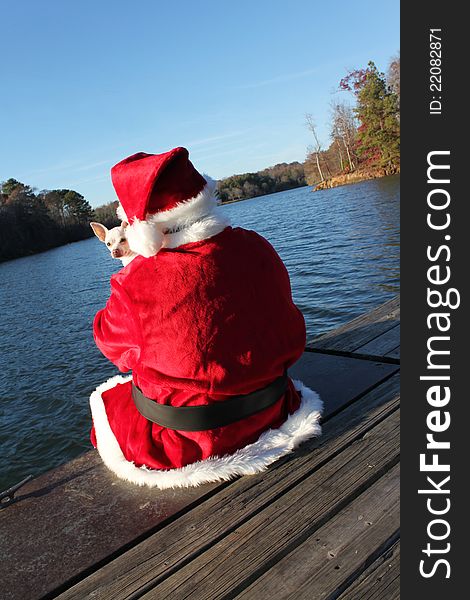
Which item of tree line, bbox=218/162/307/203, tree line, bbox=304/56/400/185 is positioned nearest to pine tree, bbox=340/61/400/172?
tree line, bbox=304/56/400/185

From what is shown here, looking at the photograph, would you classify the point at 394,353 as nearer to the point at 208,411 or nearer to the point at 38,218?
the point at 208,411

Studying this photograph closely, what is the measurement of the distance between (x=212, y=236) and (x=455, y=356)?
1.08m

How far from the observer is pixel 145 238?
6.08 feet

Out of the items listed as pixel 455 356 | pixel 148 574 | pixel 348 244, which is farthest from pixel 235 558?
pixel 348 244

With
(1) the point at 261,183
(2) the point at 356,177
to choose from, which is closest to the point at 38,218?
(2) the point at 356,177

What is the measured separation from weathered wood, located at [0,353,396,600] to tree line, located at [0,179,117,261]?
59764 millimetres

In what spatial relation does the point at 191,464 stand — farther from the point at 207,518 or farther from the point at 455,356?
the point at 455,356

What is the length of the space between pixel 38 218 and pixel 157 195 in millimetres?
68243

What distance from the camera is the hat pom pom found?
72.9 inches

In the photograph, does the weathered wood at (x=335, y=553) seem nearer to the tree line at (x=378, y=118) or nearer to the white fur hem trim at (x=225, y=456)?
the white fur hem trim at (x=225, y=456)

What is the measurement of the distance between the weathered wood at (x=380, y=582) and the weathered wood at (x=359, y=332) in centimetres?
202

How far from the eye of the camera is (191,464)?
6.89 ft

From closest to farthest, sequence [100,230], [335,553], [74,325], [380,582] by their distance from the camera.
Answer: [380,582] → [335,553] → [100,230] → [74,325]

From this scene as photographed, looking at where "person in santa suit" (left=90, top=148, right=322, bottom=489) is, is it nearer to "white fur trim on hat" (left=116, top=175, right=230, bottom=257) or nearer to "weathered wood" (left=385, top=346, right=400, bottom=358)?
"white fur trim on hat" (left=116, top=175, right=230, bottom=257)
